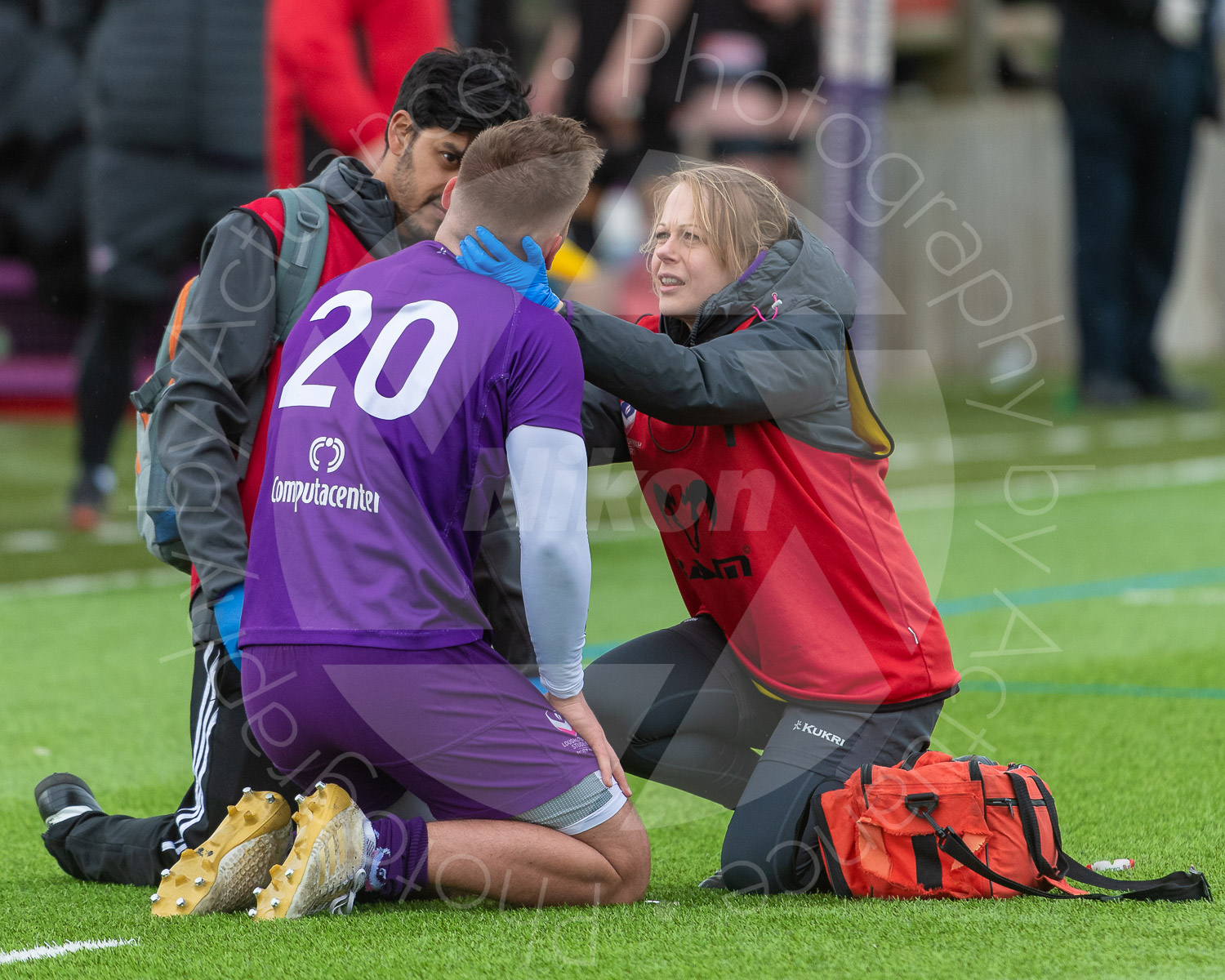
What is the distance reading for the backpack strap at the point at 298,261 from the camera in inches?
129

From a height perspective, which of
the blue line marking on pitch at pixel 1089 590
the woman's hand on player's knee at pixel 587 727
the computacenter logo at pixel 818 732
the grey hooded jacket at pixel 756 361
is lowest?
the blue line marking on pitch at pixel 1089 590

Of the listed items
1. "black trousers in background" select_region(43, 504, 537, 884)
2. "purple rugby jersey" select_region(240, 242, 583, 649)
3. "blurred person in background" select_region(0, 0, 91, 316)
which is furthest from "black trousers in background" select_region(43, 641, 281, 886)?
"blurred person in background" select_region(0, 0, 91, 316)

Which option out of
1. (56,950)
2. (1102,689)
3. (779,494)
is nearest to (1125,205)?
(1102,689)

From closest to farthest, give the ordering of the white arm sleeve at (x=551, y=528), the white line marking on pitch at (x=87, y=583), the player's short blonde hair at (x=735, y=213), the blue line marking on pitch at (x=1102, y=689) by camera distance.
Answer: the white arm sleeve at (x=551, y=528) → the player's short blonde hair at (x=735, y=213) → the blue line marking on pitch at (x=1102, y=689) → the white line marking on pitch at (x=87, y=583)

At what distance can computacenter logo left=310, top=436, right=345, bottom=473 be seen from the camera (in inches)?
108

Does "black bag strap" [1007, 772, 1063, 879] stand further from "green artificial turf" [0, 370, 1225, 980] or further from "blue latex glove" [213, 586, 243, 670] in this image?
"blue latex glove" [213, 586, 243, 670]

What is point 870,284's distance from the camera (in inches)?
329

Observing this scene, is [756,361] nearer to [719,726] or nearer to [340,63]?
[719,726]

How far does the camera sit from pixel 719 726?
341 centimetres

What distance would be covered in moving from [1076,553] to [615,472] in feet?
8.28

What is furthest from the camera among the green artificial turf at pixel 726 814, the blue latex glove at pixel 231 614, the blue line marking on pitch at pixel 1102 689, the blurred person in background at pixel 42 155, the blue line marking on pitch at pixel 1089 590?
the blurred person in background at pixel 42 155

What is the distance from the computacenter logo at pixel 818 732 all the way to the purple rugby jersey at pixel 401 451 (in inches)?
27.7

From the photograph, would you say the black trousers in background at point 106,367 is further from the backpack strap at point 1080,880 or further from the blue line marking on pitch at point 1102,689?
the backpack strap at point 1080,880

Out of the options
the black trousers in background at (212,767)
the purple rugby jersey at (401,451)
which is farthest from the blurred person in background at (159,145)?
the purple rugby jersey at (401,451)
